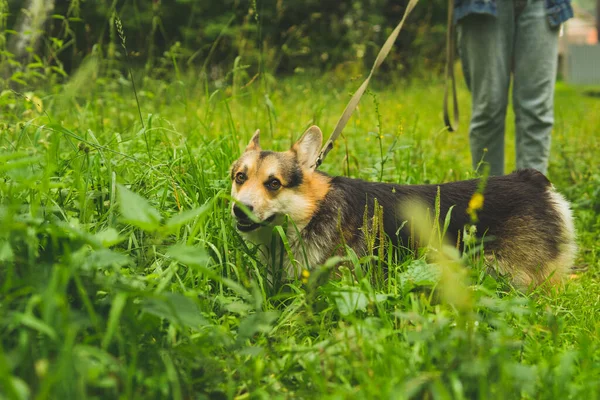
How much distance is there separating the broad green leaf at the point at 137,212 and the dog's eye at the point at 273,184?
1.16 metres

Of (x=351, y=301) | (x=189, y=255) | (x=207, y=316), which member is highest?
(x=189, y=255)

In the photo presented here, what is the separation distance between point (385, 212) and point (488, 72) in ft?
5.84

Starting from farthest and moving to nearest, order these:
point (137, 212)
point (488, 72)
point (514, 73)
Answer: point (514, 73) → point (488, 72) → point (137, 212)

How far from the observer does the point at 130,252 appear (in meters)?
2.72

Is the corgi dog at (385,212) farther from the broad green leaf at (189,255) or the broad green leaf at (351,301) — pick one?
the broad green leaf at (189,255)

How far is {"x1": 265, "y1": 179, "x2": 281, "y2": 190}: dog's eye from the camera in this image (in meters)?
2.91

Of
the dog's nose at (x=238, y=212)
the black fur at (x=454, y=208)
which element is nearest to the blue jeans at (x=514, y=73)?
the black fur at (x=454, y=208)

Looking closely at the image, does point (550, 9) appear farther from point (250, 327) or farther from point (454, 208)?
point (250, 327)

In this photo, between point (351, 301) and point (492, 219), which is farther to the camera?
point (492, 219)

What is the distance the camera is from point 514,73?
14.1ft

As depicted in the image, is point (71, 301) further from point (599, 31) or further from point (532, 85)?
point (599, 31)

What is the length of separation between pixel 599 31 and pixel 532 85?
1046 inches

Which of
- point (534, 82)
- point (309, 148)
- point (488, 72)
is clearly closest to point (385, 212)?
point (309, 148)

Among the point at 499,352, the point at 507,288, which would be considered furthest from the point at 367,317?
the point at 507,288
